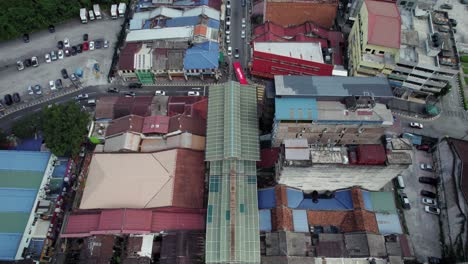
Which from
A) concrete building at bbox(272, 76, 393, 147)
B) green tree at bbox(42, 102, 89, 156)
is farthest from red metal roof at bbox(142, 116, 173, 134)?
concrete building at bbox(272, 76, 393, 147)

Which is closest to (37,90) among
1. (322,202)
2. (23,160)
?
(23,160)

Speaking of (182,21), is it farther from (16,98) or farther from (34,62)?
(16,98)

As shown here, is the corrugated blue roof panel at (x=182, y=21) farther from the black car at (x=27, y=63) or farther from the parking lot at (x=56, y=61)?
the black car at (x=27, y=63)

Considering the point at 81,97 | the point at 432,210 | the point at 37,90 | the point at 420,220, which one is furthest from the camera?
the point at 37,90

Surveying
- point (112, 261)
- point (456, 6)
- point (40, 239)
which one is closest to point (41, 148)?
point (40, 239)

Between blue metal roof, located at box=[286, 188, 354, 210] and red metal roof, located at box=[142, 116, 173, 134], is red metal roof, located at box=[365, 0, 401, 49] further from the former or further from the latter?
red metal roof, located at box=[142, 116, 173, 134]
